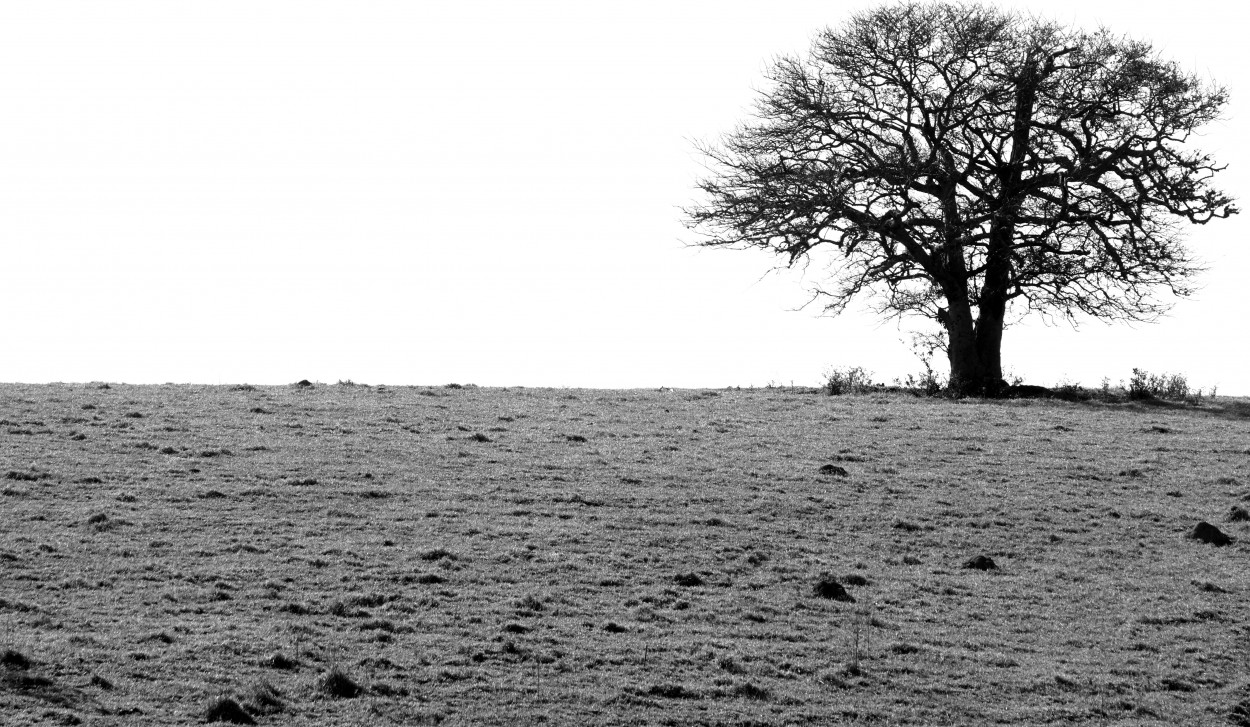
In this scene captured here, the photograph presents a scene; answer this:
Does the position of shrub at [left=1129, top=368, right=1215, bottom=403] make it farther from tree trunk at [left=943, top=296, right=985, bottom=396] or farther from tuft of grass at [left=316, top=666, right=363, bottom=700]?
tuft of grass at [left=316, top=666, right=363, bottom=700]

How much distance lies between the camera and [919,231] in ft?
120

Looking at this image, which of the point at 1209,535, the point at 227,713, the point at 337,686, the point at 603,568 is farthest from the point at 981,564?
the point at 227,713

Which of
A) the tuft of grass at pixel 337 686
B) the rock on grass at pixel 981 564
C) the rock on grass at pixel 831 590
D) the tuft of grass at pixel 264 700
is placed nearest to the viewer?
the tuft of grass at pixel 264 700

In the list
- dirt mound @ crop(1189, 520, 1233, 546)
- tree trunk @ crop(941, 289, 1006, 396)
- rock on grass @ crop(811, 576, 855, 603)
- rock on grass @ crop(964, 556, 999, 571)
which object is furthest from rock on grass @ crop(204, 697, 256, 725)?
tree trunk @ crop(941, 289, 1006, 396)

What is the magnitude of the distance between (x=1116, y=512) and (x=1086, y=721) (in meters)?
9.44

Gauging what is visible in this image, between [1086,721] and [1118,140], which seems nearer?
[1086,721]

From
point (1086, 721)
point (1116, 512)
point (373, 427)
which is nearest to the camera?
point (1086, 721)

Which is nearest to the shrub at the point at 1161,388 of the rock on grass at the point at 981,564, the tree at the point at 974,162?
the tree at the point at 974,162

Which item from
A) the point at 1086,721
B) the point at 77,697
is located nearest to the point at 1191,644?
the point at 1086,721

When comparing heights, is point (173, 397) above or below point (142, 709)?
above

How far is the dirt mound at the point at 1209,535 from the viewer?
20625mm

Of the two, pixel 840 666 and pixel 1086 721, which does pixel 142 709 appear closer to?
pixel 840 666

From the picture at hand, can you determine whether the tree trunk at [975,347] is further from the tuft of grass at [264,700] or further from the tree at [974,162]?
the tuft of grass at [264,700]

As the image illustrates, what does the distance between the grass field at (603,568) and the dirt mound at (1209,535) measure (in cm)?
24
